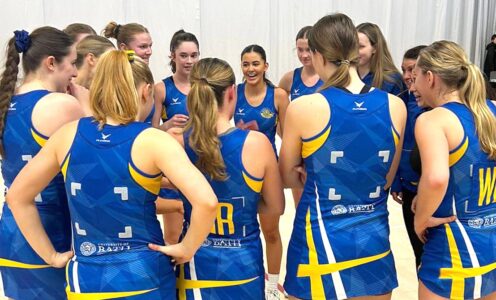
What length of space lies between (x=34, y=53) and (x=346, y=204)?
1.31 meters

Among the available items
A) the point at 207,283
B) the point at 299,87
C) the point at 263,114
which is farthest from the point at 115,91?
the point at 299,87

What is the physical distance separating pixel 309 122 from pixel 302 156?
169 millimetres

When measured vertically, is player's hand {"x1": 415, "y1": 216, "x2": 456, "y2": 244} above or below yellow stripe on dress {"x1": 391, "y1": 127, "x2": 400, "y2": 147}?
below

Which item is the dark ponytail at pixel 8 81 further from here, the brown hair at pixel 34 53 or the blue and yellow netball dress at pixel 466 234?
the blue and yellow netball dress at pixel 466 234

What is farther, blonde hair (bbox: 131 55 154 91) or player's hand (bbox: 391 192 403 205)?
player's hand (bbox: 391 192 403 205)

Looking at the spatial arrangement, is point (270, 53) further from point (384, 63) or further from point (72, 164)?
point (72, 164)

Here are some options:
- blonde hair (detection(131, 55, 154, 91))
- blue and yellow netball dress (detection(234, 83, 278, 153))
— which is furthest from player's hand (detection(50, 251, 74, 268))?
blue and yellow netball dress (detection(234, 83, 278, 153))

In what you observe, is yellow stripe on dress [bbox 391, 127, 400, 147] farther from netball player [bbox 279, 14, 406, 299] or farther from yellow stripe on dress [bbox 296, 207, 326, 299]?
yellow stripe on dress [bbox 296, 207, 326, 299]

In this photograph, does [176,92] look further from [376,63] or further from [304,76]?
[376,63]

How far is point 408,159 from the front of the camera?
2.73 m

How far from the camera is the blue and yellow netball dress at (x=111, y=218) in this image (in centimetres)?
174


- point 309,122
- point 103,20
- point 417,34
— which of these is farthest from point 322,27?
point 417,34

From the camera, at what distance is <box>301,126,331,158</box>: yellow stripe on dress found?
200cm

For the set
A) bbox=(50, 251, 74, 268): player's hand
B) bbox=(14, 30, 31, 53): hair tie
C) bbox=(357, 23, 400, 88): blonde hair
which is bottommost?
bbox=(50, 251, 74, 268): player's hand
